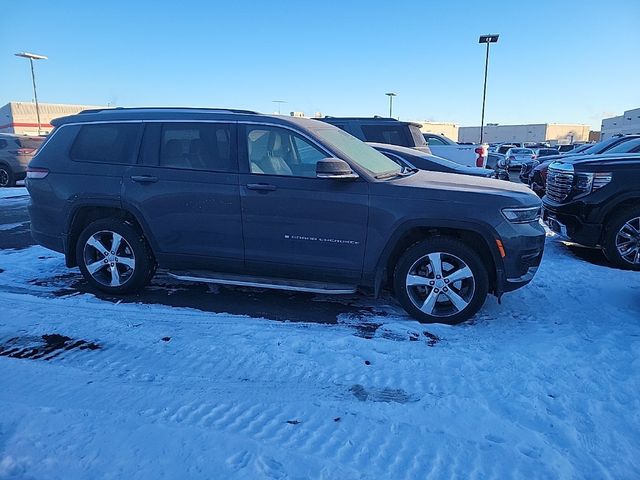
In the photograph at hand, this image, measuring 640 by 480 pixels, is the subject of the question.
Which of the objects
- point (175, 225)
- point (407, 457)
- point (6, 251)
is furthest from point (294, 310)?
point (6, 251)

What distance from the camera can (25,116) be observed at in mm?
51156

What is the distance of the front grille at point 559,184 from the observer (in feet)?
21.1

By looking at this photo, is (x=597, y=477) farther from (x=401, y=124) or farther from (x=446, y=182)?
(x=401, y=124)

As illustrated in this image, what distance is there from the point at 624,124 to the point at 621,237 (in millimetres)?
83527

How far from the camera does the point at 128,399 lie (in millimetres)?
2877

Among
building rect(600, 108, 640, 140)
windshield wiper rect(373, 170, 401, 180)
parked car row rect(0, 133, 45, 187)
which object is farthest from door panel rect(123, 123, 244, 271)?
building rect(600, 108, 640, 140)

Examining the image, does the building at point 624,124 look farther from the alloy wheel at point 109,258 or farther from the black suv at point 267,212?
the alloy wheel at point 109,258

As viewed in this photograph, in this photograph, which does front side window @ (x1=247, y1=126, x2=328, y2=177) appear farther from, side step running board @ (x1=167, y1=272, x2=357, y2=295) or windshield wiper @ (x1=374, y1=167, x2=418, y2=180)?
side step running board @ (x1=167, y1=272, x2=357, y2=295)

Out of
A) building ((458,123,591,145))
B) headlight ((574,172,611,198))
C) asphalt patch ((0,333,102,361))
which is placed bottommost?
asphalt patch ((0,333,102,361))

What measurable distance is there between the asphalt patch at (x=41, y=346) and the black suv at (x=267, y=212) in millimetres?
1039

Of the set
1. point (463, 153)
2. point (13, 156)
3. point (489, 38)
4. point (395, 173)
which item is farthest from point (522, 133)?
point (395, 173)

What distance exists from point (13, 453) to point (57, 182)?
123 inches

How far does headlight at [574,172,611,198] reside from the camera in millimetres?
6059

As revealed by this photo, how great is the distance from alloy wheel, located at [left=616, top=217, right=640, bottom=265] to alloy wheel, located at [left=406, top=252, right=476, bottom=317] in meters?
3.27
